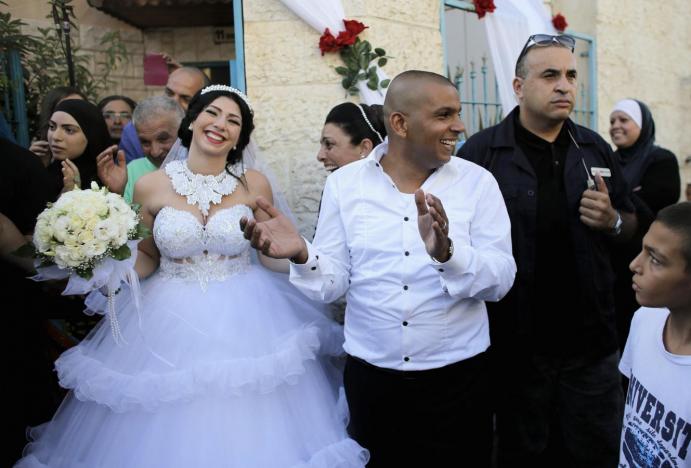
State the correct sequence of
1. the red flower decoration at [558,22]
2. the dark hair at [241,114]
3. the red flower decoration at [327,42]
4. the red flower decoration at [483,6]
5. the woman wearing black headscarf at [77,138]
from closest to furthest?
the dark hair at [241,114], the woman wearing black headscarf at [77,138], the red flower decoration at [327,42], the red flower decoration at [483,6], the red flower decoration at [558,22]

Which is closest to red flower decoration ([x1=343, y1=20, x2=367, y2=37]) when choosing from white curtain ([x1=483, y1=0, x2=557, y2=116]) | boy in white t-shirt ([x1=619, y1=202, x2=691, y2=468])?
white curtain ([x1=483, y1=0, x2=557, y2=116])

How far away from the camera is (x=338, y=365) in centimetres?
343

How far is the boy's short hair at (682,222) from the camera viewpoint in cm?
219

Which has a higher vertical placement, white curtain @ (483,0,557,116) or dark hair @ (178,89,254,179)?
white curtain @ (483,0,557,116)

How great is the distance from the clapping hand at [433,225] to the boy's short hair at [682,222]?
2.52ft

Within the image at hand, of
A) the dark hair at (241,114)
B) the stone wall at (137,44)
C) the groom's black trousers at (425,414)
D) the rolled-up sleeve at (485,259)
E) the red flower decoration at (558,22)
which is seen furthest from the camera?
the stone wall at (137,44)

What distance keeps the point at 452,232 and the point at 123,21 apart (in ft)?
24.8

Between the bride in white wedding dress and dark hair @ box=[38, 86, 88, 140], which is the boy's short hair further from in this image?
dark hair @ box=[38, 86, 88, 140]

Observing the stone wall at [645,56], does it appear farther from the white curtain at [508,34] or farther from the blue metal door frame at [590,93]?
the white curtain at [508,34]

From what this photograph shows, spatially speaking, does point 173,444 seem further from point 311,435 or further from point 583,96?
point 583,96

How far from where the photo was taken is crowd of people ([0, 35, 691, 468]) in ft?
8.51

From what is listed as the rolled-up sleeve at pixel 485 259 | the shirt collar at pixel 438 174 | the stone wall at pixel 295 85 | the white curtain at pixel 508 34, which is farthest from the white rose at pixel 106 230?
the white curtain at pixel 508 34

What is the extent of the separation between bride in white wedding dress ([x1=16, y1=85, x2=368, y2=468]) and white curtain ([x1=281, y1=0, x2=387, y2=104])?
3.69 feet

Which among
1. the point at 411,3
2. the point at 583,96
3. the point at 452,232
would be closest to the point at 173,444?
the point at 452,232
